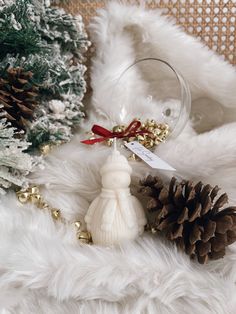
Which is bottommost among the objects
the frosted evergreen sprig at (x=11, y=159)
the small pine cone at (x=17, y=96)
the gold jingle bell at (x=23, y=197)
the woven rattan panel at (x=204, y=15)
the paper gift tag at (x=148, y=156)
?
the gold jingle bell at (x=23, y=197)

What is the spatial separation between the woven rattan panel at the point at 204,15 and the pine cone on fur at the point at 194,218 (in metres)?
0.40

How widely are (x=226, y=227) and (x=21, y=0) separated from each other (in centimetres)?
48

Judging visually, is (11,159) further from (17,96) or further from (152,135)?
(152,135)

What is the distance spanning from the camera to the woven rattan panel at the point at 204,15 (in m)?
0.80

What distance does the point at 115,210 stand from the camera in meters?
0.53

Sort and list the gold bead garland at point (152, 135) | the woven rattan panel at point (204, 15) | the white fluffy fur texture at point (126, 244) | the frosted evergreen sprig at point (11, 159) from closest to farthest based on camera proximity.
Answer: the white fluffy fur texture at point (126, 244)
the frosted evergreen sprig at point (11, 159)
the gold bead garland at point (152, 135)
the woven rattan panel at point (204, 15)

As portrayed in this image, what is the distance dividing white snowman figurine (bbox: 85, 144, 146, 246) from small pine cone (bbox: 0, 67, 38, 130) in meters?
0.16

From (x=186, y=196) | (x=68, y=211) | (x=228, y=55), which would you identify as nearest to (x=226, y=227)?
(x=186, y=196)

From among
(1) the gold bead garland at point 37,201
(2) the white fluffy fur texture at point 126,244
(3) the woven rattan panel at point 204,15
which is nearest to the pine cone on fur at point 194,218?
(2) the white fluffy fur texture at point 126,244

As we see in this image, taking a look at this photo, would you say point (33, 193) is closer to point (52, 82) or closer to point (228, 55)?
point (52, 82)

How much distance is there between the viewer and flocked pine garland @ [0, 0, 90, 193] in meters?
0.64

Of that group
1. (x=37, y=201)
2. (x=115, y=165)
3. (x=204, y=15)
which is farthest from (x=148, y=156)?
(x=204, y=15)

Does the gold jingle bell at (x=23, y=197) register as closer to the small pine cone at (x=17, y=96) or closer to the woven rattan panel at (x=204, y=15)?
the small pine cone at (x=17, y=96)

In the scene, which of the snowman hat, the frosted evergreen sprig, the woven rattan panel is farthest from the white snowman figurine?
the woven rattan panel
